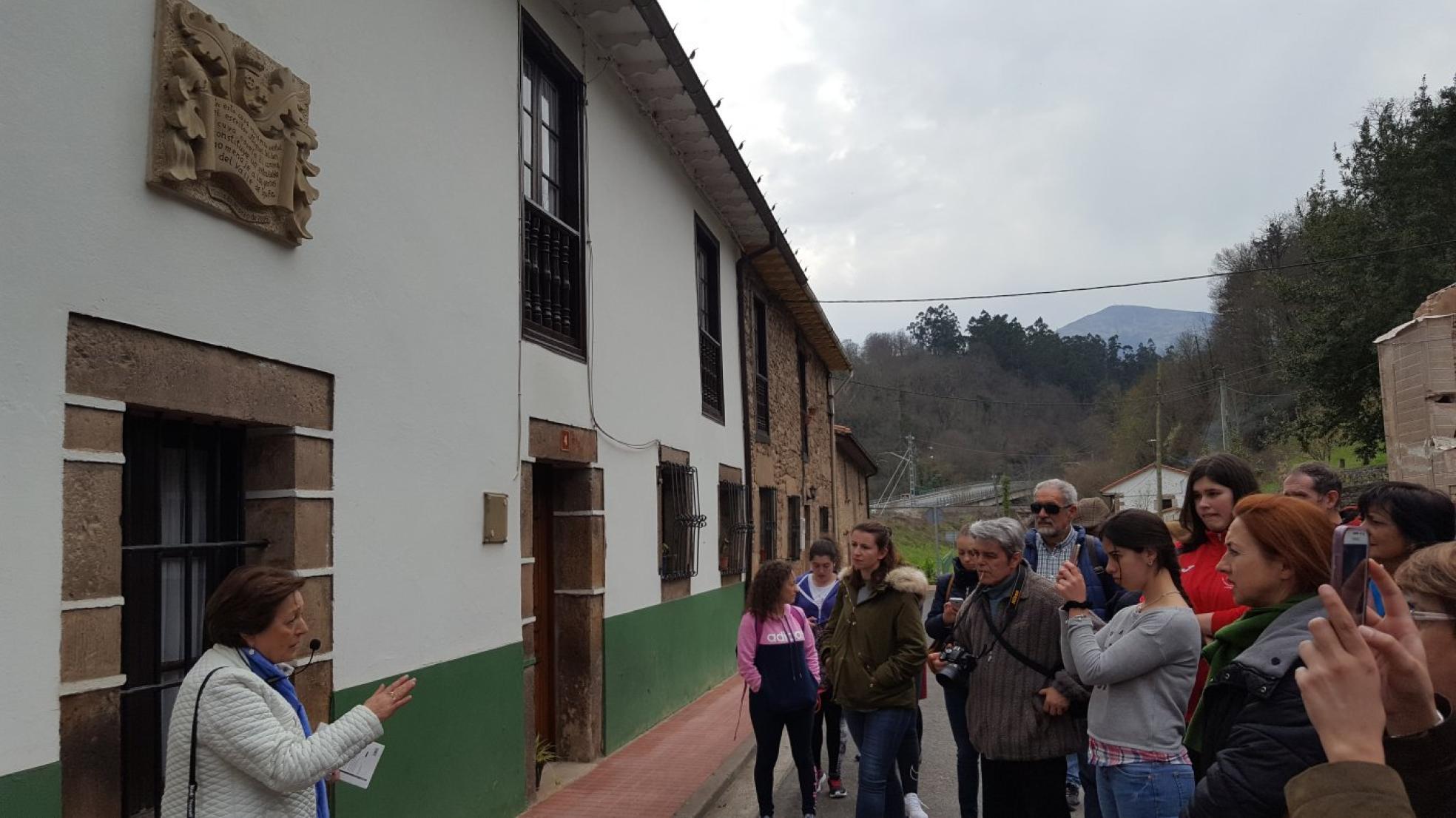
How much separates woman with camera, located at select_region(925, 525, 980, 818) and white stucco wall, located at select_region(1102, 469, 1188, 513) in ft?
148

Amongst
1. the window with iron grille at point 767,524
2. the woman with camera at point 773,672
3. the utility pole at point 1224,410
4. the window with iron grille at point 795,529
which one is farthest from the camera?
the utility pole at point 1224,410

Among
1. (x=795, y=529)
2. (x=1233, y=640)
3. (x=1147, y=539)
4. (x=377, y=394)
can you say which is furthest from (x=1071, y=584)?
(x=795, y=529)

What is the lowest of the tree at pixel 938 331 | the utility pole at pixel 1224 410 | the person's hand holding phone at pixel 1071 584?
the person's hand holding phone at pixel 1071 584

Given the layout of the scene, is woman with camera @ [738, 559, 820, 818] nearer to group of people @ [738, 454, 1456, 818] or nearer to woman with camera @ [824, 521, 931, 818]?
group of people @ [738, 454, 1456, 818]

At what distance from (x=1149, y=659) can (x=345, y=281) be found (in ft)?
11.8

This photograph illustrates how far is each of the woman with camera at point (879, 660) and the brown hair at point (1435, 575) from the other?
3153 millimetres

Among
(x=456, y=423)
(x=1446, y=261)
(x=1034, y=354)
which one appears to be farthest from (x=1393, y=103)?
(x=1034, y=354)

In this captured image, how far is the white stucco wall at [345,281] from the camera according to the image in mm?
2947

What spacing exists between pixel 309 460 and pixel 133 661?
1031 millimetres

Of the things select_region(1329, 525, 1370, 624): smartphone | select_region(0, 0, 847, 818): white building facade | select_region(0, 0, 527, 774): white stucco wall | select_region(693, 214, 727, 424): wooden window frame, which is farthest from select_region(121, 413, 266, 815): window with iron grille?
select_region(693, 214, 727, 424): wooden window frame

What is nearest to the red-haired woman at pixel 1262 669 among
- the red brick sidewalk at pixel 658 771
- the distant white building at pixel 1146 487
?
the red brick sidewalk at pixel 658 771

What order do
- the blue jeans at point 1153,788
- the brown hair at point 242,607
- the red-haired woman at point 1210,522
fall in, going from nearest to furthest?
the brown hair at point 242,607 → the blue jeans at point 1153,788 → the red-haired woman at point 1210,522

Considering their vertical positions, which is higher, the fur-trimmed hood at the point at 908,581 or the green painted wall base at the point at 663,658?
the fur-trimmed hood at the point at 908,581

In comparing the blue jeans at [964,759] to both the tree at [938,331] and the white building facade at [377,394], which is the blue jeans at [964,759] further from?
the tree at [938,331]
